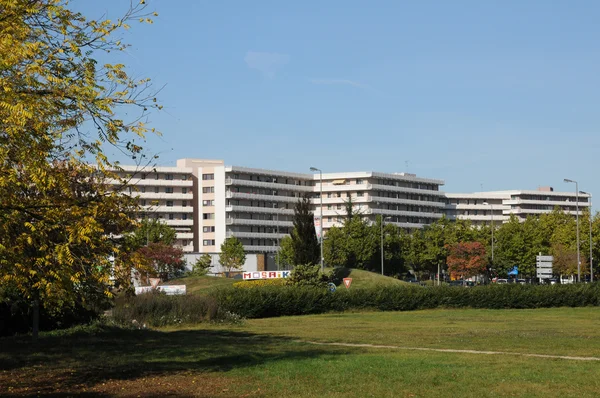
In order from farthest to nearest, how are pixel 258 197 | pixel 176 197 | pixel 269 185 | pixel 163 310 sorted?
pixel 269 185 < pixel 258 197 < pixel 176 197 < pixel 163 310

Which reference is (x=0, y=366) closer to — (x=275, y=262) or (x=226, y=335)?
(x=226, y=335)

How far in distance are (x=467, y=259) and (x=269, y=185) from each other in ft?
167

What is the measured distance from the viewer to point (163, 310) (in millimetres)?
38062

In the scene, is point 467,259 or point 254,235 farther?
point 254,235

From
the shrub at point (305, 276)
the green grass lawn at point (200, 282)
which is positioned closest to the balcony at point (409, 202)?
the green grass lawn at point (200, 282)

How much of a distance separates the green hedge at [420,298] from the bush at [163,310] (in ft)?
30.6

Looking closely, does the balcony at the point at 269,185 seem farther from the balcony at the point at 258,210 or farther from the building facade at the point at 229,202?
the balcony at the point at 258,210

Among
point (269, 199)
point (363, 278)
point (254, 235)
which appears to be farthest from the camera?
point (269, 199)

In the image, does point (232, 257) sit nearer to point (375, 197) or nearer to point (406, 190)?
point (375, 197)

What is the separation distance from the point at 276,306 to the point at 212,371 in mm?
31171

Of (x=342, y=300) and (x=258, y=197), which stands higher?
(x=258, y=197)

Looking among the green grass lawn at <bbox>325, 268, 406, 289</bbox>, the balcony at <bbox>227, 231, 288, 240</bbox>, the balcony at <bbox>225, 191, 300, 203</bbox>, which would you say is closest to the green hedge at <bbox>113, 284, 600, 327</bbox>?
the green grass lawn at <bbox>325, 268, 406, 289</bbox>

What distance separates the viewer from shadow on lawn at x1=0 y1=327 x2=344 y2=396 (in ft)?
58.8

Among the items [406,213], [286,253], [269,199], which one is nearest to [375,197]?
[406,213]
